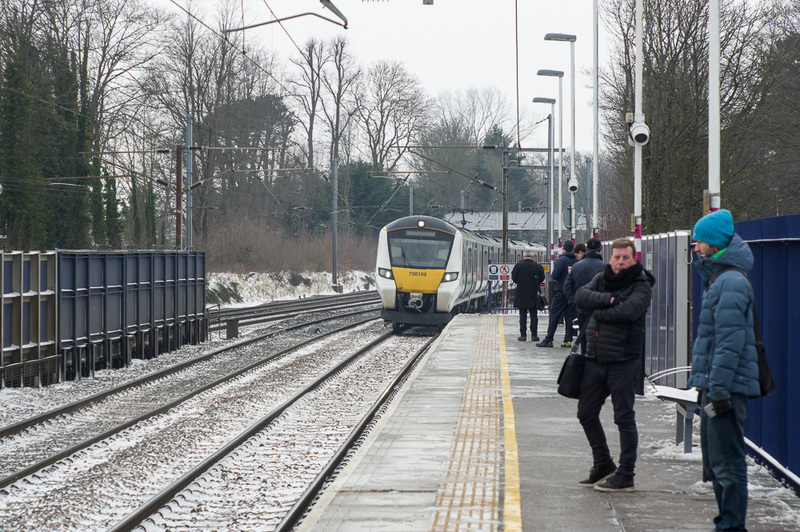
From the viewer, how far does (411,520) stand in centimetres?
550

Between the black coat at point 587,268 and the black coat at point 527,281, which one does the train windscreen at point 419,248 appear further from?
the black coat at point 587,268

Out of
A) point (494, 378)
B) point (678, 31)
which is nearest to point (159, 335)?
point (494, 378)

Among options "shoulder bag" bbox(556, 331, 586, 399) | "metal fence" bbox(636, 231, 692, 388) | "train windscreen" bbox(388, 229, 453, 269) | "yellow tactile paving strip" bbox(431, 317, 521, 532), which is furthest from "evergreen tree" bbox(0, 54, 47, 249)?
"shoulder bag" bbox(556, 331, 586, 399)

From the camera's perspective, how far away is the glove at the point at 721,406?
15.9ft

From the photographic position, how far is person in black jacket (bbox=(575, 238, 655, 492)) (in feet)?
19.9

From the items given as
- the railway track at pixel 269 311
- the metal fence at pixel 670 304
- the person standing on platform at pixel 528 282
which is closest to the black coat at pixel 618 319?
the metal fence at pixel 670 304

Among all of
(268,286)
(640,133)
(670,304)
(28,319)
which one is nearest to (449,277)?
(640,133)

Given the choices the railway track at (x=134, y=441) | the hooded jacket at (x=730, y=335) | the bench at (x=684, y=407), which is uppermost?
the hooded jacket at (x=730, y=335)

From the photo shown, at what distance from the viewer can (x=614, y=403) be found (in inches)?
243

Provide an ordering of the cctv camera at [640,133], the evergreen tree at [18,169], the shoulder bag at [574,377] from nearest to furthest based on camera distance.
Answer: the shoulder bag at [574,377], the cctv camera at [640,133], the evergreen tree at [18,169]

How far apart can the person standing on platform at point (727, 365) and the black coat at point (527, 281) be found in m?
12.2

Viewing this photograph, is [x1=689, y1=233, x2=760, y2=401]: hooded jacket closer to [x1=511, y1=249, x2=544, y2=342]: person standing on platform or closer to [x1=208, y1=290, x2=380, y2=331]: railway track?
[x1=511, y1=249, x2=544, y2=342]: person standing on platform

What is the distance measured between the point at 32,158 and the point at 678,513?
3323 centimetres

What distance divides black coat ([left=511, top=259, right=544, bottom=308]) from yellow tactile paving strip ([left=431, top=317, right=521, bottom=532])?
19.1 feet
